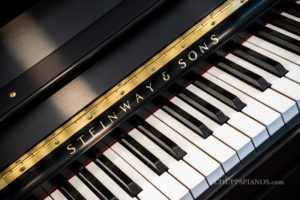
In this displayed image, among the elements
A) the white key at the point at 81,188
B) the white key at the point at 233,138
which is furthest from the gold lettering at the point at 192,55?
the white key at the point at 81,188

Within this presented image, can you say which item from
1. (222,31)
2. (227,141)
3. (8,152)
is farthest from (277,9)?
(8,152)

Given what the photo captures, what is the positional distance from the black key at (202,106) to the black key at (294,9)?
2.60 feet

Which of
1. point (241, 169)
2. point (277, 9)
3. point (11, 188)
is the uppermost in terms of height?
point (11, 188)

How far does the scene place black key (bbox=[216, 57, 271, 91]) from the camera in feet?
5.61

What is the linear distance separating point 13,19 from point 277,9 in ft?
4.58

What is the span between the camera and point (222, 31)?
5.96 feet

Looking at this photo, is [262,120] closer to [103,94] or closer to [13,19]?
[103,94]

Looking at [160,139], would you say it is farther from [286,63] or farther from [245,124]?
[286,63]

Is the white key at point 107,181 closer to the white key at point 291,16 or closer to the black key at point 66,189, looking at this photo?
the black key at point 66,189

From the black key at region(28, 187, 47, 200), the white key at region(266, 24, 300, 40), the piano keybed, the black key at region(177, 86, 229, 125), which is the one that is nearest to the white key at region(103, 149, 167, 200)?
the piano keybed

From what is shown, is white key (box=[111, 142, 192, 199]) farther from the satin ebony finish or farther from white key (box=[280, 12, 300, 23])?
white key (box=[280, 12, 300, 23])

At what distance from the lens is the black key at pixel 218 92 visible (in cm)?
166

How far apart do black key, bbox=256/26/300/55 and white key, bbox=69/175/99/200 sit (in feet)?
4.03

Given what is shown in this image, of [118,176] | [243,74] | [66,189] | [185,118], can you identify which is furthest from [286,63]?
[66,189]
